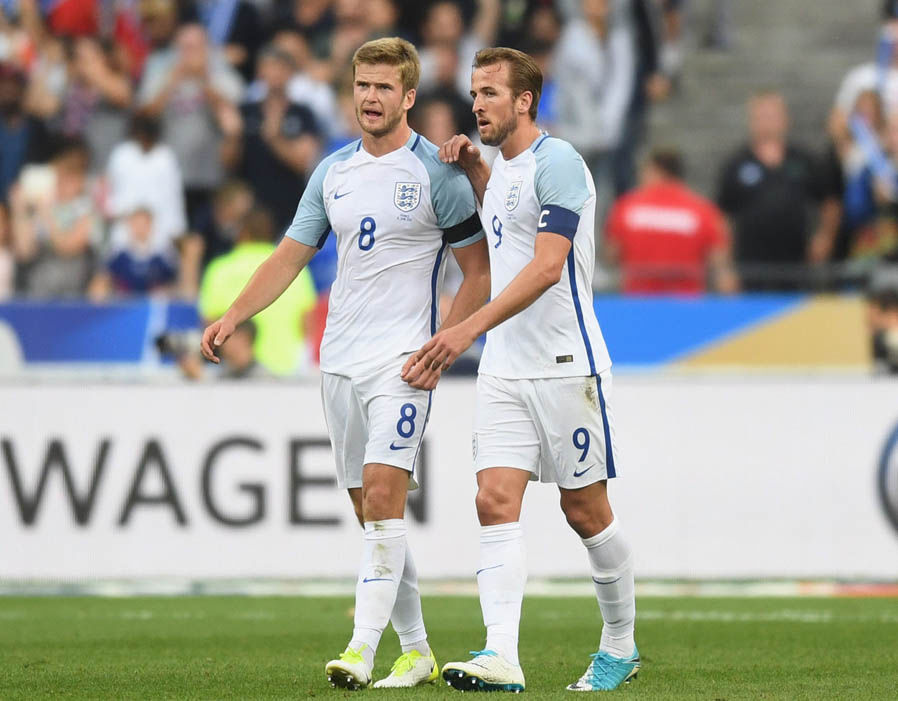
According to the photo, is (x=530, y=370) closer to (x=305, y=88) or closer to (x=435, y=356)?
(x=435, y=356)

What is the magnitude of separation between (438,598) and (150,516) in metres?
2.00

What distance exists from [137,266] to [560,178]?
9.40 metres

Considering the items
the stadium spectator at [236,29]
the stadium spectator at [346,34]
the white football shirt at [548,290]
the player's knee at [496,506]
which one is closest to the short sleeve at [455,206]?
the white football shirt at [548,290]

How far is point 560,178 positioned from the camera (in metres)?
6.64

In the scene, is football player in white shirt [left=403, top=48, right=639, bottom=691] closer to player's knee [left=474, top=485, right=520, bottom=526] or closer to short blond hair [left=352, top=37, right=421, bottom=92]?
player's knee [left=474, top=485, right=520, bottom=526]

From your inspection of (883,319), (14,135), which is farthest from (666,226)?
(14,135)

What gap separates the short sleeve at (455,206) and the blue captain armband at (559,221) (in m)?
0.51

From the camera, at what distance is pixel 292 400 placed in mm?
11930

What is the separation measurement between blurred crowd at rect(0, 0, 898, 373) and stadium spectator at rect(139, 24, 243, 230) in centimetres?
Answer: 2

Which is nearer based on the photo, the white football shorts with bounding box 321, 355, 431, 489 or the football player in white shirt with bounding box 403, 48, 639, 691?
the football player in white shirt with bounding box 403, 48, 639, 691

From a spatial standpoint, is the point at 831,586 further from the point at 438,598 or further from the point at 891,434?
the point at 438,598

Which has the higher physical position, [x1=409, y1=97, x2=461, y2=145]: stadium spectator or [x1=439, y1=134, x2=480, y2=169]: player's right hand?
[x1=409, y1=97, x2=461, y2=145]: stadium spectator

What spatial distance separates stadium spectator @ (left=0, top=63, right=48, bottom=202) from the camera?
16.5 meters

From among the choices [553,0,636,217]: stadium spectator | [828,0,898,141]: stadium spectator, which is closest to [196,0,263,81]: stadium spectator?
[553,0,636,217]: stadium spectator
